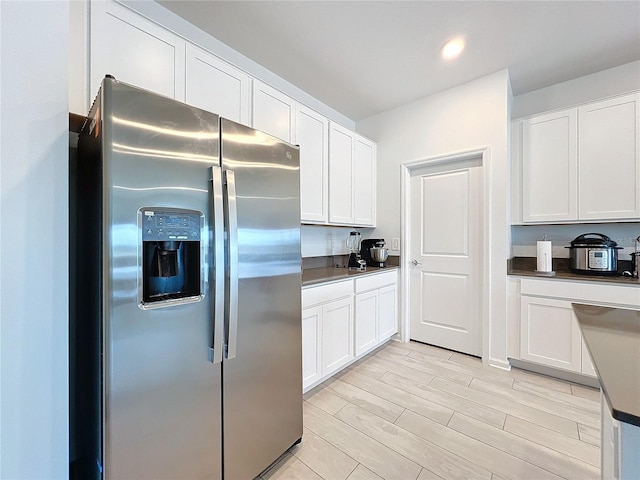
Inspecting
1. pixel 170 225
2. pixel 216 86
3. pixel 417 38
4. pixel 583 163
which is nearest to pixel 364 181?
pixel 417 38

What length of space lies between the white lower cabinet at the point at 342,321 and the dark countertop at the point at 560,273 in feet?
4.00

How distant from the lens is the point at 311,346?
2.00 m

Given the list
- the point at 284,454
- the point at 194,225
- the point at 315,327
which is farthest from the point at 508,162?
the point at 284,454

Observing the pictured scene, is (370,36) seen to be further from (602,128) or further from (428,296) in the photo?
(428,296)

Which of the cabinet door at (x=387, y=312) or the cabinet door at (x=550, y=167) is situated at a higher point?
the cabinet door at (x=550, y=167)

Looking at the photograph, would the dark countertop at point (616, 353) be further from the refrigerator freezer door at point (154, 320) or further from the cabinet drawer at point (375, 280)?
the cabinet drawer at point (375, 280)

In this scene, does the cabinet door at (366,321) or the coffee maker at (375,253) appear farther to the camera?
the coffee maker at (375,253)

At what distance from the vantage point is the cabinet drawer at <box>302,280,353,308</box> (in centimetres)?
196

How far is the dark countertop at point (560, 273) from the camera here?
2.07m

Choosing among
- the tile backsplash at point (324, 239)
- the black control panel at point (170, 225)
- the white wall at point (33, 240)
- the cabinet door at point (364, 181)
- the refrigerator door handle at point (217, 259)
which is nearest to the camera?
the white wall at point (33, 240)

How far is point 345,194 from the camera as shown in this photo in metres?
2.81

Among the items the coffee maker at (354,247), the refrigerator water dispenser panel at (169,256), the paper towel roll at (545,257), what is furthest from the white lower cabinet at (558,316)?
the refrigerator water dispenser panel at (169,256)

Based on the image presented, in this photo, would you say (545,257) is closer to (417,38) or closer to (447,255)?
(447,255)

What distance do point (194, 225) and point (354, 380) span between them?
6.41 feet
